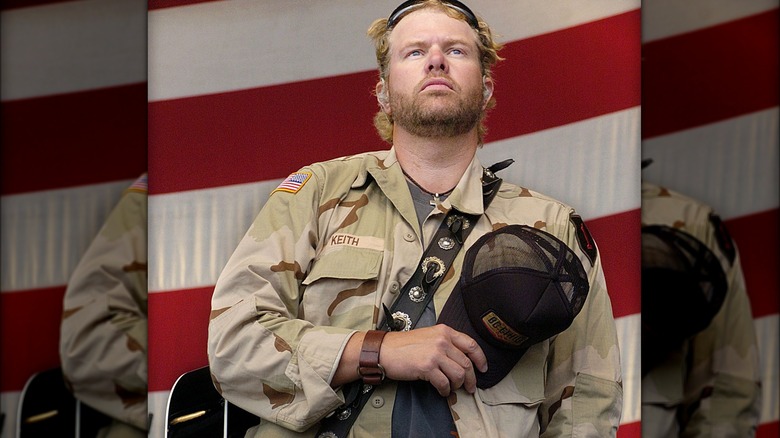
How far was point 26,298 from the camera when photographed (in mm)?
2842

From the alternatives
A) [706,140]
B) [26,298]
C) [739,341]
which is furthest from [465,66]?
[26,298]

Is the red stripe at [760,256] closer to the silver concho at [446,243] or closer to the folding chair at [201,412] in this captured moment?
the silver concho at [446,243]

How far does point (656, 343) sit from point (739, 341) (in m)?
0.26

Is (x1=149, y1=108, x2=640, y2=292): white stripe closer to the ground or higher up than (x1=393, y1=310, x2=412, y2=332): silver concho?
higher up

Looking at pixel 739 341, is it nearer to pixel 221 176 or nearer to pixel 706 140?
pixel 706 140

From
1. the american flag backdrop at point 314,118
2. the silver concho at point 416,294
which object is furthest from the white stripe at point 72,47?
the silver concho at point 416,294

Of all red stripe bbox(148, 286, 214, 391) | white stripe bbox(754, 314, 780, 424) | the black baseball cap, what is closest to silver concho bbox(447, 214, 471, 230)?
the black baseball cap

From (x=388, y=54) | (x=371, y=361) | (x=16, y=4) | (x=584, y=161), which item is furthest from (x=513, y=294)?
(x=16, y=4)

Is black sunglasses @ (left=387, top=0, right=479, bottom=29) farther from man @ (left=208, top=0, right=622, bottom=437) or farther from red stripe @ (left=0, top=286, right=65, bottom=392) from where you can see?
red stripe @ (left=0, top=286, right=65, bottom=392)

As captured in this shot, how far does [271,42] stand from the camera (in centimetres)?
235

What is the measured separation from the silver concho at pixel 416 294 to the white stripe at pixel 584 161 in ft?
1.27

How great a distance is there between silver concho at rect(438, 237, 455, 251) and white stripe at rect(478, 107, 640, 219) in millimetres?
267

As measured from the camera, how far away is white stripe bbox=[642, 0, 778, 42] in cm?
276

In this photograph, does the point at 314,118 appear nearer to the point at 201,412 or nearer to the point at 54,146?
the point at 201,412
